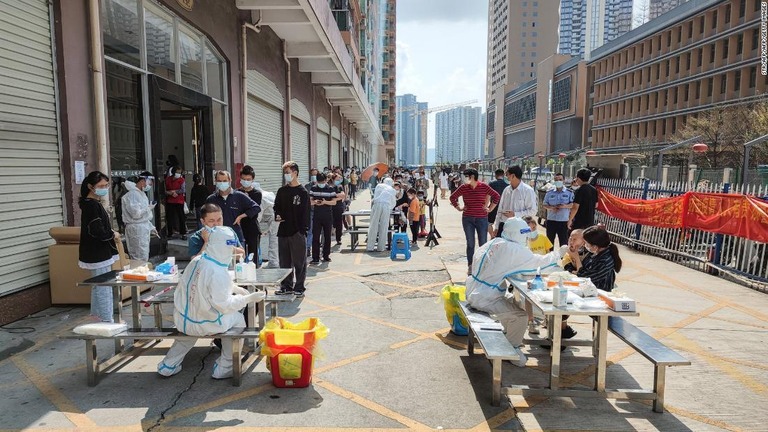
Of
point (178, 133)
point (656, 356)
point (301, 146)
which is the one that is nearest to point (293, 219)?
point (656, 356)

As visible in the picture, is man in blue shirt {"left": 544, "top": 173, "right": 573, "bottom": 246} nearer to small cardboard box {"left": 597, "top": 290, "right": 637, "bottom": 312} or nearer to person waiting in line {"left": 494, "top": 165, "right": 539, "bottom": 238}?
person waiting in line {"left": 494, "top": 165, "right": 539, "bottom": 238}

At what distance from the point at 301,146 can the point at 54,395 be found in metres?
16.8

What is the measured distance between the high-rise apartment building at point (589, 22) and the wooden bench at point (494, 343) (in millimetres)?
175347

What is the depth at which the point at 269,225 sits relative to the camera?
948cm

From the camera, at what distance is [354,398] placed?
434cm

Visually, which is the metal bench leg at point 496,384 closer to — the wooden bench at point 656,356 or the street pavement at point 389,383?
the street pavement at point 389,383

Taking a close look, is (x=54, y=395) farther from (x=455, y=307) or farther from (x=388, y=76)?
(x=388, y=76)

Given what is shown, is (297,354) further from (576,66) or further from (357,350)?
(576,66)

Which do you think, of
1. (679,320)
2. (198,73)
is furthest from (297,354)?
(198,73)

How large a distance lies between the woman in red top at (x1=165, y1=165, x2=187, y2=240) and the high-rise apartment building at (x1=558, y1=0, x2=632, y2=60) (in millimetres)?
170936

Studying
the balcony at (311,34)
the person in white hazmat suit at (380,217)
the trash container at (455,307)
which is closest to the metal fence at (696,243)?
the trash container at (455,307)

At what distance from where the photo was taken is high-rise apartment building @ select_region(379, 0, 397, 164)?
269 feet

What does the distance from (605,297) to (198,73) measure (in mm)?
9996

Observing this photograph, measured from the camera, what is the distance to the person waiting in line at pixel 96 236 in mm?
A: 5621
